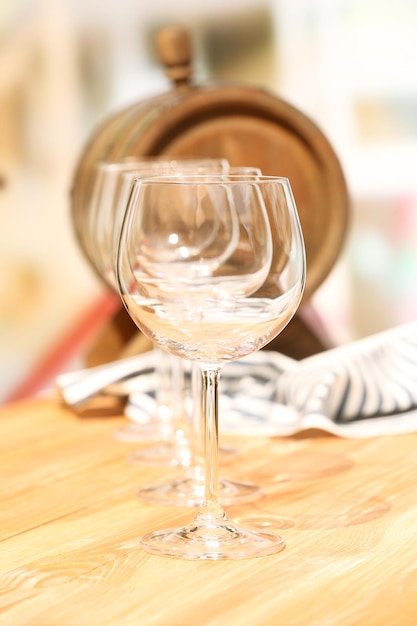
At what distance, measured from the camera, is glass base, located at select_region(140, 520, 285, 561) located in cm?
66

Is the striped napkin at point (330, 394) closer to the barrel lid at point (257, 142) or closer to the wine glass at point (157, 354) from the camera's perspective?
the wine glass at point (157, 354)

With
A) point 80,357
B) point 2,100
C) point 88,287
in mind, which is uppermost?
point 2,100

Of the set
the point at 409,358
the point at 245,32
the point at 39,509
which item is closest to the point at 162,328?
the point at 39,509

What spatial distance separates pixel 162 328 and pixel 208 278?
0.08 metres

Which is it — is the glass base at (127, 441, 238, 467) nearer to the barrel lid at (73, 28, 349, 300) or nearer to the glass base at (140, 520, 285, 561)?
the glass base at (140, 520, 285, 561)

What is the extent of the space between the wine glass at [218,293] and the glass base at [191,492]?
3.8 inches

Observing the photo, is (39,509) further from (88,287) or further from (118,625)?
(88,287)

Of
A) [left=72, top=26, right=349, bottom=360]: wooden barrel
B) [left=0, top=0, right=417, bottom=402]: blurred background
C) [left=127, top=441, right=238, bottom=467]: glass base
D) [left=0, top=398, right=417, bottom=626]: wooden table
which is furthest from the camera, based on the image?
[left=0, top=0, right=417, bottom=402]: blurred background

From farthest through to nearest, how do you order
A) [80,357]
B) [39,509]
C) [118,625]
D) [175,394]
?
1. [80,357]
2. [175,394]
3. [39,509]
4. [118,625]

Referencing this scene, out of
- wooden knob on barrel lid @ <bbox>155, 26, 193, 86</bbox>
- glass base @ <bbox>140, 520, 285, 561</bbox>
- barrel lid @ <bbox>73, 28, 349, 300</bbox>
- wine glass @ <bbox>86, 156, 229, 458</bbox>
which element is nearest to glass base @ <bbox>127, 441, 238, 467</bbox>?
wine glass @ <bbox>86, 156, 229, 458</bbox>

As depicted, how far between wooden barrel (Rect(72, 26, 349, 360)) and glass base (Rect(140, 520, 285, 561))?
595mm

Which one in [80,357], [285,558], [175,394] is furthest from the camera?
[80,357]

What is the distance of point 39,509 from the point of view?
78 cm

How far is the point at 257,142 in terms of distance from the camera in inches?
51.5
